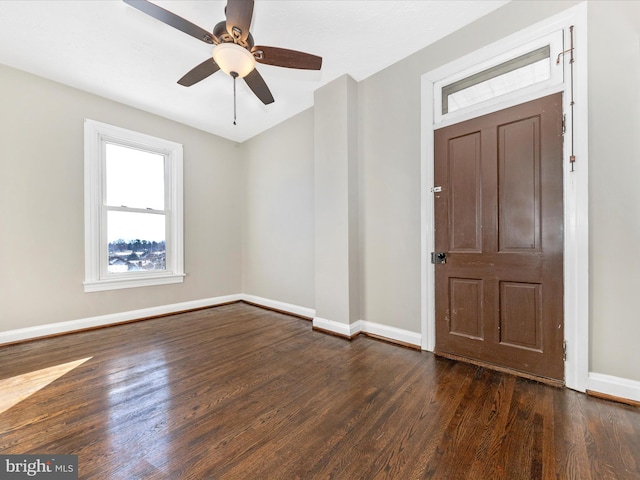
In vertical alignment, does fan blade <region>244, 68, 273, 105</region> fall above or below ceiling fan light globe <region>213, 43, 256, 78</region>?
above

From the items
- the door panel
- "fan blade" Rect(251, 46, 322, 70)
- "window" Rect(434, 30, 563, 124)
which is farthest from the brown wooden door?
"fan blade" Rect(251, 46, 322, 70)

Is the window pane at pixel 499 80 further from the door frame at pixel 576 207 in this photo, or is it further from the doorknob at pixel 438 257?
the doorknob at pixel 438 257

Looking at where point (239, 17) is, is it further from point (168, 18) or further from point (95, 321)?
point (95, 321)

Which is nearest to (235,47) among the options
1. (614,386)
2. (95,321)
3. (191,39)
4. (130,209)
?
(191,39)

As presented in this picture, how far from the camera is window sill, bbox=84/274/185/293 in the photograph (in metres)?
3.23

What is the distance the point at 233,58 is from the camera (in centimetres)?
186

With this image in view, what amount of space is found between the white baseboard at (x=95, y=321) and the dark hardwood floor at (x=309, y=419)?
321 mm

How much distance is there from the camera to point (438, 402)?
1700 millimetres

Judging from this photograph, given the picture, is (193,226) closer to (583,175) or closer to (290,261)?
(290,261)

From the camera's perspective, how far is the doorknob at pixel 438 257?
241cm

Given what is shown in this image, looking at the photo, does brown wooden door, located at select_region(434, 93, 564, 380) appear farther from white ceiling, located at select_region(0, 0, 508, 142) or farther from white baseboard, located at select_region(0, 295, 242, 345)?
white baseboard, located at select_region(0, 295, 242, 345)

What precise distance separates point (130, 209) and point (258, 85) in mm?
2597

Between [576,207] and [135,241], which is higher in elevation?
[576,207]

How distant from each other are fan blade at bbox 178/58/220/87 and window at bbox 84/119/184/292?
1.88m
